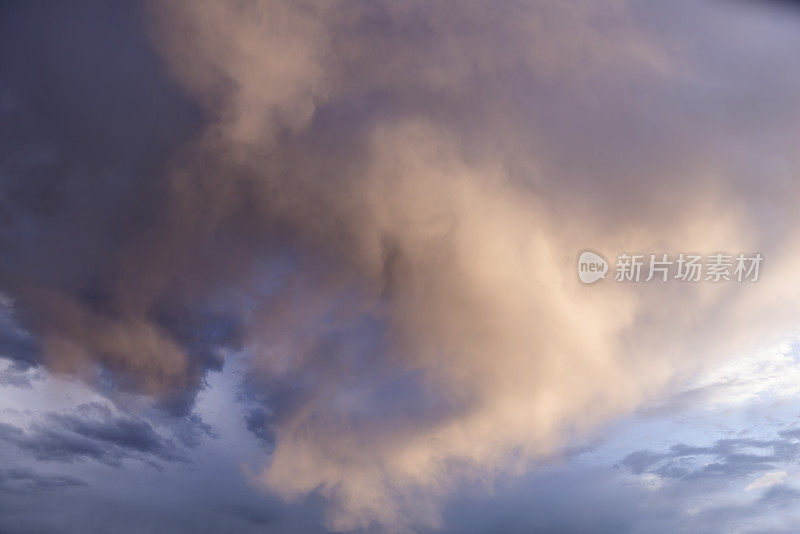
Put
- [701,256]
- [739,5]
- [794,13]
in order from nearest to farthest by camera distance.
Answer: [794,13], [739,5], [701,256]

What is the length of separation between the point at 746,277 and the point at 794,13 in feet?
10.3

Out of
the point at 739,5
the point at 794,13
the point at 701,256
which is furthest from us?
the point at 701,256

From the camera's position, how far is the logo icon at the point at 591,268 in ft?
24.1

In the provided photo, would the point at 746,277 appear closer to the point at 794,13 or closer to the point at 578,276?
the point at 578,276

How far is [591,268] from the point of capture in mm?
7410

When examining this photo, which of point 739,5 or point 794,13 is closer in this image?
point 794,13

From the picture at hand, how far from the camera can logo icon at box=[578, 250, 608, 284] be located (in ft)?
24.1

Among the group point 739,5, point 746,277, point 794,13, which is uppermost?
point 739,5

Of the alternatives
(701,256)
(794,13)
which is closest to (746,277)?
(701,256)

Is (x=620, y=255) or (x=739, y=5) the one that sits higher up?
(x=739, y=5)

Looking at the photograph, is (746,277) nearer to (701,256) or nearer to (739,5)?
(701,256)

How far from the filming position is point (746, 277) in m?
7.09

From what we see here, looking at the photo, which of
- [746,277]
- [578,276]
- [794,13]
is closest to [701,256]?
[746,277]

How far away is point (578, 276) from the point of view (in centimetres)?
735
